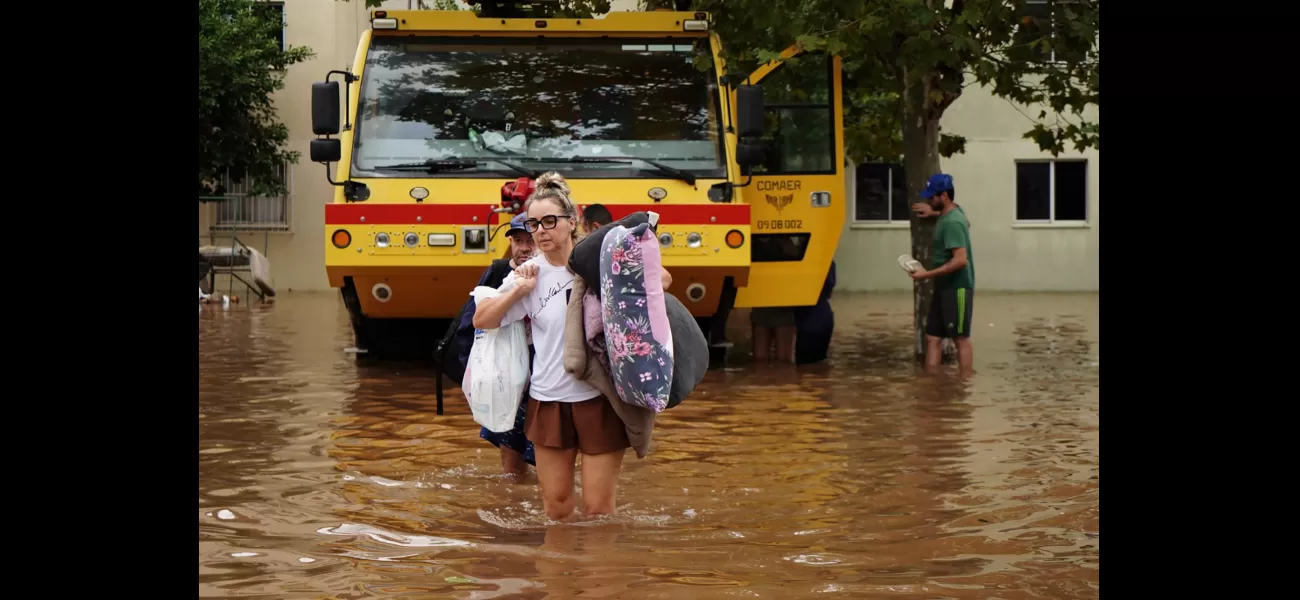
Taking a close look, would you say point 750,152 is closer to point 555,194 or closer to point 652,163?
point 652,163

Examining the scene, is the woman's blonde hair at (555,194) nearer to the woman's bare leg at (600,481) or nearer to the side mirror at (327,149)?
the woman's bare leg at (600,481)

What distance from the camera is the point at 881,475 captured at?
345 inches

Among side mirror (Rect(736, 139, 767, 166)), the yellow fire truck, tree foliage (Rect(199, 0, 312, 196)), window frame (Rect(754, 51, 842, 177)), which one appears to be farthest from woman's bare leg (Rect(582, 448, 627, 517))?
tree foliage (Rect(199, 0, 312, 196))

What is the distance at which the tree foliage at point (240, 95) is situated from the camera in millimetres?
32656

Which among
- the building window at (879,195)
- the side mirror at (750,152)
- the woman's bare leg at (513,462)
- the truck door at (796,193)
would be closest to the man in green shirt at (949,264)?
the truck door at (796,193)

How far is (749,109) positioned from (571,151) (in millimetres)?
1744

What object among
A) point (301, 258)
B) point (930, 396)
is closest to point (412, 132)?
point (930, 396)

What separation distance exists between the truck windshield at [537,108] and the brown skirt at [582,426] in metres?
6.93

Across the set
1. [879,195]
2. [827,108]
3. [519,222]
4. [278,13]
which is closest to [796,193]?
[827,108]

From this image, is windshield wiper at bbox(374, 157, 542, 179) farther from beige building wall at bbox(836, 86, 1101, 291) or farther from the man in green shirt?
beige building wall at bbox(836, 86, 1101, 291)

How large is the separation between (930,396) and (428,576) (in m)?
7.30
